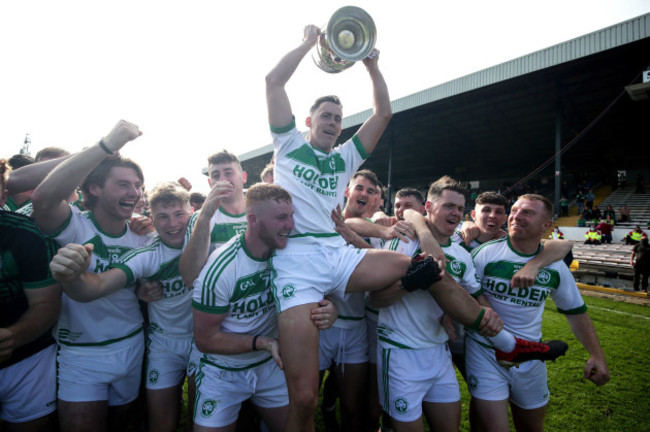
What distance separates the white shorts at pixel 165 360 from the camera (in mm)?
2844

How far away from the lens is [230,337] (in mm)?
2371

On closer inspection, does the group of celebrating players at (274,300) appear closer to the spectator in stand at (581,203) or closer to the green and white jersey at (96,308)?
the green and white jersey at (96,308)

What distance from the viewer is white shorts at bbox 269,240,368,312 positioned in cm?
225

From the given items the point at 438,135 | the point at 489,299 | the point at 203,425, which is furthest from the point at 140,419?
the point at 438,135

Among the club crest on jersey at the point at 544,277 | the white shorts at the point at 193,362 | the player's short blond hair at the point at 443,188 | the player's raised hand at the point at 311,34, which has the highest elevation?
the player's raised hand at the point at 311,34

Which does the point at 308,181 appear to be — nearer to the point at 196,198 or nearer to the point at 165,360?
the point at 165,360

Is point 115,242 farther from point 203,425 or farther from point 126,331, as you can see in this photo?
point 203,425

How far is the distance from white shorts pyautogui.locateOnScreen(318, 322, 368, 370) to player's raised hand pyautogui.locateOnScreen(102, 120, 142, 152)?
2.49 m

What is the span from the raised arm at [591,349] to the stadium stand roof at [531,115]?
14733 mm

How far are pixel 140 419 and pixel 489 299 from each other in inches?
157

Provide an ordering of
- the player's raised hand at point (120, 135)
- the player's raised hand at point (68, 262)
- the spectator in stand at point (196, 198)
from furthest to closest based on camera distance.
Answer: the spectator in stand at point (196, 198) → the player's raised hand at point (120, 135) → the player's raised hand at point (68, 262)

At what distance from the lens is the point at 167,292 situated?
2.94 m

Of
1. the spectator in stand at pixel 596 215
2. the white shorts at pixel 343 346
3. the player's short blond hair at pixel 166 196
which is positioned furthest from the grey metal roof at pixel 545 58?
the player's short blond hair at pixel 166 196

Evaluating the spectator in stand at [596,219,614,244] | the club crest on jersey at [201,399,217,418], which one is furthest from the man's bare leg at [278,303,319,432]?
the spectator in stand at [596,219,614,244]
